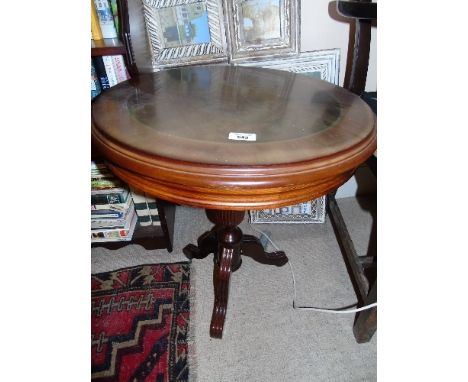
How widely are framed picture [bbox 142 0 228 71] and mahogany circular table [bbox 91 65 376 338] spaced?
27cm

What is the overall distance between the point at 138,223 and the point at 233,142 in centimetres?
86

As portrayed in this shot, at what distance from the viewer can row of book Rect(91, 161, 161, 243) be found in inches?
43.9

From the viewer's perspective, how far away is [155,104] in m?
0.69

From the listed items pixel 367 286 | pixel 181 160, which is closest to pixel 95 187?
pixel 181 160

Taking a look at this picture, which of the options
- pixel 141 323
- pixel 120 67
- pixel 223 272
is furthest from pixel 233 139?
pixel 141 323

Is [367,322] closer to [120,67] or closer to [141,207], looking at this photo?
[141,207]

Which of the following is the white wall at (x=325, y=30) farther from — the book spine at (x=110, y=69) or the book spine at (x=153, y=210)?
the book spine at (x=153, y=210)

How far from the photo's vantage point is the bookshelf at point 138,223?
87cm

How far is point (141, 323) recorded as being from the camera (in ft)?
3.26

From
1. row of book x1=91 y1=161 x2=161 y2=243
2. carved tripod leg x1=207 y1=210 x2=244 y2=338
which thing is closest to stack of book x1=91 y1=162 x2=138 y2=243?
row of book x1=91 y1=161 x2=161 y2=243

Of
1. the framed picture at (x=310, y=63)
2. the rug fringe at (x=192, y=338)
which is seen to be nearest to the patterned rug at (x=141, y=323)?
the rug fringe at (x=192, y=338)

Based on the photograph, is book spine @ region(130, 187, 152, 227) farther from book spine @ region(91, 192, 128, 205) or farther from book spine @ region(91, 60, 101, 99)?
book spine @ region(91, 60, 101, 99)
